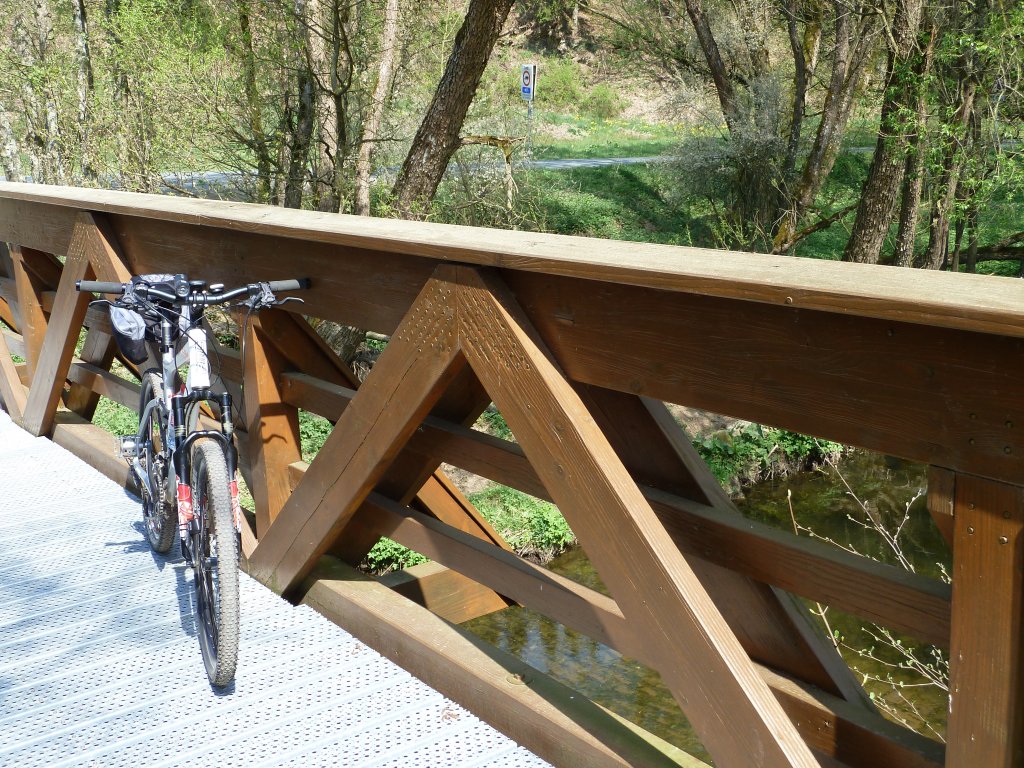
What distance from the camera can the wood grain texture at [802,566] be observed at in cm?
182

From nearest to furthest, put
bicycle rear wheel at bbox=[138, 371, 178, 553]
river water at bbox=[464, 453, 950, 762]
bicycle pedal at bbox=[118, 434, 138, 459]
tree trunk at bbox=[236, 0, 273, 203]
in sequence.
→ bicycle rear wheel at bbox=[138, 371, 178, 553]
bicycle pedal at bbox=[118, 434, 138, 459]
river water at bbox=[464, 453, 950, 762]
tree trunk at bbox=[236, 0, 273, 203]

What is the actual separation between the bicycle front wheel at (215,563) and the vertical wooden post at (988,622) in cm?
179

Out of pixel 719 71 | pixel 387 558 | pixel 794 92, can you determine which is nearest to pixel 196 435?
pixel 387 558

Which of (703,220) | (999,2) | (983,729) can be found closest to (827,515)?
(999,2)

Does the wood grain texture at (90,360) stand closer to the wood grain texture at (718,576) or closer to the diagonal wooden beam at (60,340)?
the diagonal wooden beam at (60,340)

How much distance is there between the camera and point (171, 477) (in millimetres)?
3209

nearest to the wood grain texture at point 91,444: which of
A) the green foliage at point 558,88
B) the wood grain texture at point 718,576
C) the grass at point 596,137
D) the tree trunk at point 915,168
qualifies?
the wood grain texture at point 718,576

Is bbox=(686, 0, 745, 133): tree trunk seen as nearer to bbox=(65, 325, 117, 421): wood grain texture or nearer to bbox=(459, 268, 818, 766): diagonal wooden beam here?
bbox=(65, 325, 117, 421): wood grain texture

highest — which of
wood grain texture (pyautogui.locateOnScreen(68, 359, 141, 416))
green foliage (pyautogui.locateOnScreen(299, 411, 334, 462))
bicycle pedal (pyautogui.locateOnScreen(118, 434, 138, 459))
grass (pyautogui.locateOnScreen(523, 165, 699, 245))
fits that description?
bicycle pedal (pyautogui.locateOnScreen(118, 434, 138, 459))

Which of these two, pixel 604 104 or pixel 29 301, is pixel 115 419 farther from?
pixel 604 104

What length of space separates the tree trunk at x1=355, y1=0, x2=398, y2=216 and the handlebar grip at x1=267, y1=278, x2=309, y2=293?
7692mm

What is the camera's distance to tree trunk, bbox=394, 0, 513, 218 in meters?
8.69

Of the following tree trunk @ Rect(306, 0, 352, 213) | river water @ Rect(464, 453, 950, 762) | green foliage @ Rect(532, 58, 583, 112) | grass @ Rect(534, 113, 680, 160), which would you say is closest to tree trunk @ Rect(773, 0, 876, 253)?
river water @ Rect(464, 453, 950, 762)

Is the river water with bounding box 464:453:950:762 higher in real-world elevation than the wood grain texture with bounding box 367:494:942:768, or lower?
lower
